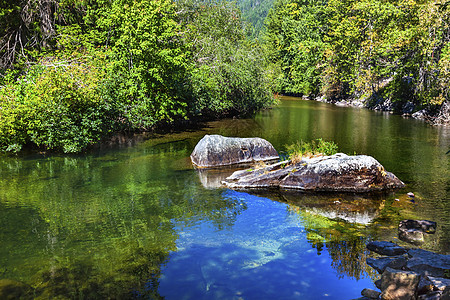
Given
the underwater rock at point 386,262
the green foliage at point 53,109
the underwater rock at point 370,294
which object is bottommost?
the underwater rock at point 370,294

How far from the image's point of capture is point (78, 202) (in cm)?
1130

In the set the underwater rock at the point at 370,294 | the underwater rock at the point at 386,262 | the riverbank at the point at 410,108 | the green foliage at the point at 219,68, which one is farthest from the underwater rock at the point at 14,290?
the riverbank at the point at 410,108

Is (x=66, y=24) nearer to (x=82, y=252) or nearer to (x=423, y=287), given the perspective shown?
(x=82, y=252)

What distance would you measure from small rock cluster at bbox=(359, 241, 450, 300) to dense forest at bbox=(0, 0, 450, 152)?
14.3 m

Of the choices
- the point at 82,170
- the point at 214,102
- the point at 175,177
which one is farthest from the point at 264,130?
the point at 82,170

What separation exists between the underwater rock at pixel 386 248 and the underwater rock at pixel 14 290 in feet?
22.3

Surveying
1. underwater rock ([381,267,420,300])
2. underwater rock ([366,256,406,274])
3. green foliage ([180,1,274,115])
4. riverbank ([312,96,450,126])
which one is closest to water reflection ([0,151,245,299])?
underwater rock ([366,256,406,274])

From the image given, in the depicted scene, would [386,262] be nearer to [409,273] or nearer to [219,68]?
[409,273]

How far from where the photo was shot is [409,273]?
6016 millimetres

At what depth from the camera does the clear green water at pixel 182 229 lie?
690cm

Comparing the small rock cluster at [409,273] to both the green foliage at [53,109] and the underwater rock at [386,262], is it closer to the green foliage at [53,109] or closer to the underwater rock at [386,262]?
the underwater rock at [386,262]

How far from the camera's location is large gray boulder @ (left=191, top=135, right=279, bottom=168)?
16000mm

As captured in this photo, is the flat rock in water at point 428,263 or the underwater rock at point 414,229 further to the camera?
the underwater rock at point 414,229

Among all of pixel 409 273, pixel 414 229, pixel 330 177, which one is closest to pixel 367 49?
pixel 330 177
